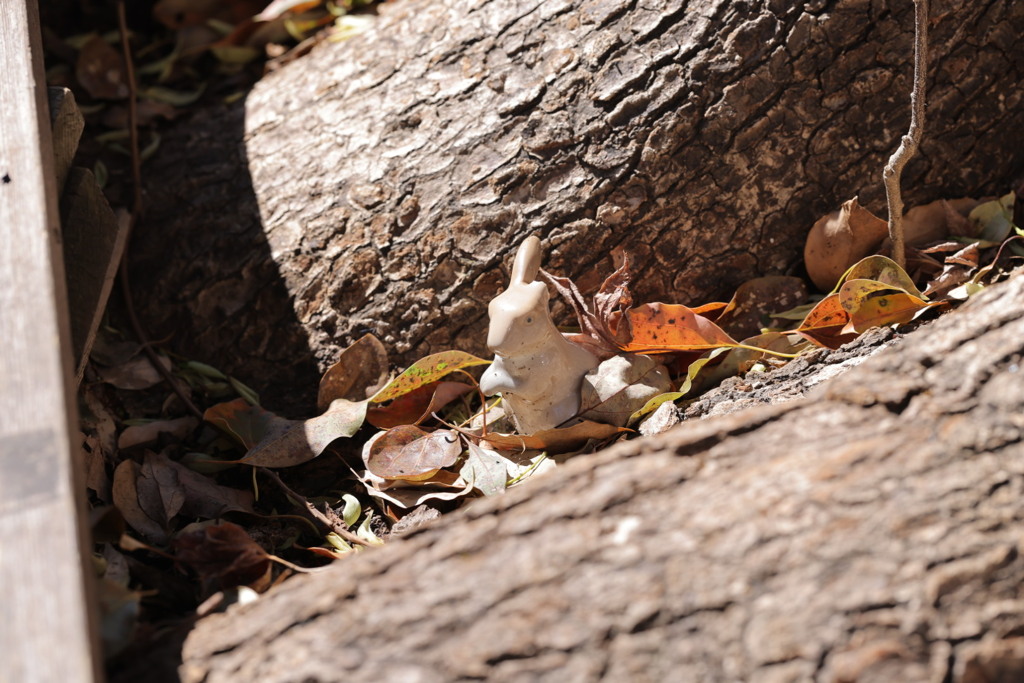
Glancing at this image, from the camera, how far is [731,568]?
43.7 inches

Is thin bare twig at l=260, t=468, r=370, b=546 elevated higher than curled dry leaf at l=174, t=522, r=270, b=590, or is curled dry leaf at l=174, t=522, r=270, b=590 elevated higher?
curled dry leaf at l=174, t=522, r=270, b=590

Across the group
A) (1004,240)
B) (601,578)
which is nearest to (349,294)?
(601,578)

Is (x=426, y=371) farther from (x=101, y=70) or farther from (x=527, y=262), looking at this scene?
(x=101, y=70)

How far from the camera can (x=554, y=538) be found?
1175 mm

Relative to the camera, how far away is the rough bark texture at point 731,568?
1.07 metres

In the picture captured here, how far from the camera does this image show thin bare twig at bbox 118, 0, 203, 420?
209cm

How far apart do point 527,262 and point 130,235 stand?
1.11 meters

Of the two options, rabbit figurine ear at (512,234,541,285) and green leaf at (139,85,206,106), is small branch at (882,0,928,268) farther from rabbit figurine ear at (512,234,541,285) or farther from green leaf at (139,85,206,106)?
green leaf at (139,85,206,106)

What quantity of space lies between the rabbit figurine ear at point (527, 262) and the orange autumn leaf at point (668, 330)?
242 millimetres

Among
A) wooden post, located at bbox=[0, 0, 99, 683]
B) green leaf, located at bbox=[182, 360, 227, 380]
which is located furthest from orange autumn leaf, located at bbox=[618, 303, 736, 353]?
wooden post, located at bbox=[0, 0, 99, 683]

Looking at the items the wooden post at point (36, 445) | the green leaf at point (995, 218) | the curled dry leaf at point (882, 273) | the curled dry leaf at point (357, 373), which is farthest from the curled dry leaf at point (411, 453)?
the green leaf at point (995, 218)

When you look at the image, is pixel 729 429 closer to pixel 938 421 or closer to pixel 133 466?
pixel 938 421

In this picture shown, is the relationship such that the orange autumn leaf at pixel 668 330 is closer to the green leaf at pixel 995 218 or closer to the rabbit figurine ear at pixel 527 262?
the rabbit figurine ear at pixel 527 262

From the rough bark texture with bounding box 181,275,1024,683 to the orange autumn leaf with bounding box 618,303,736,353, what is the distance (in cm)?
64
